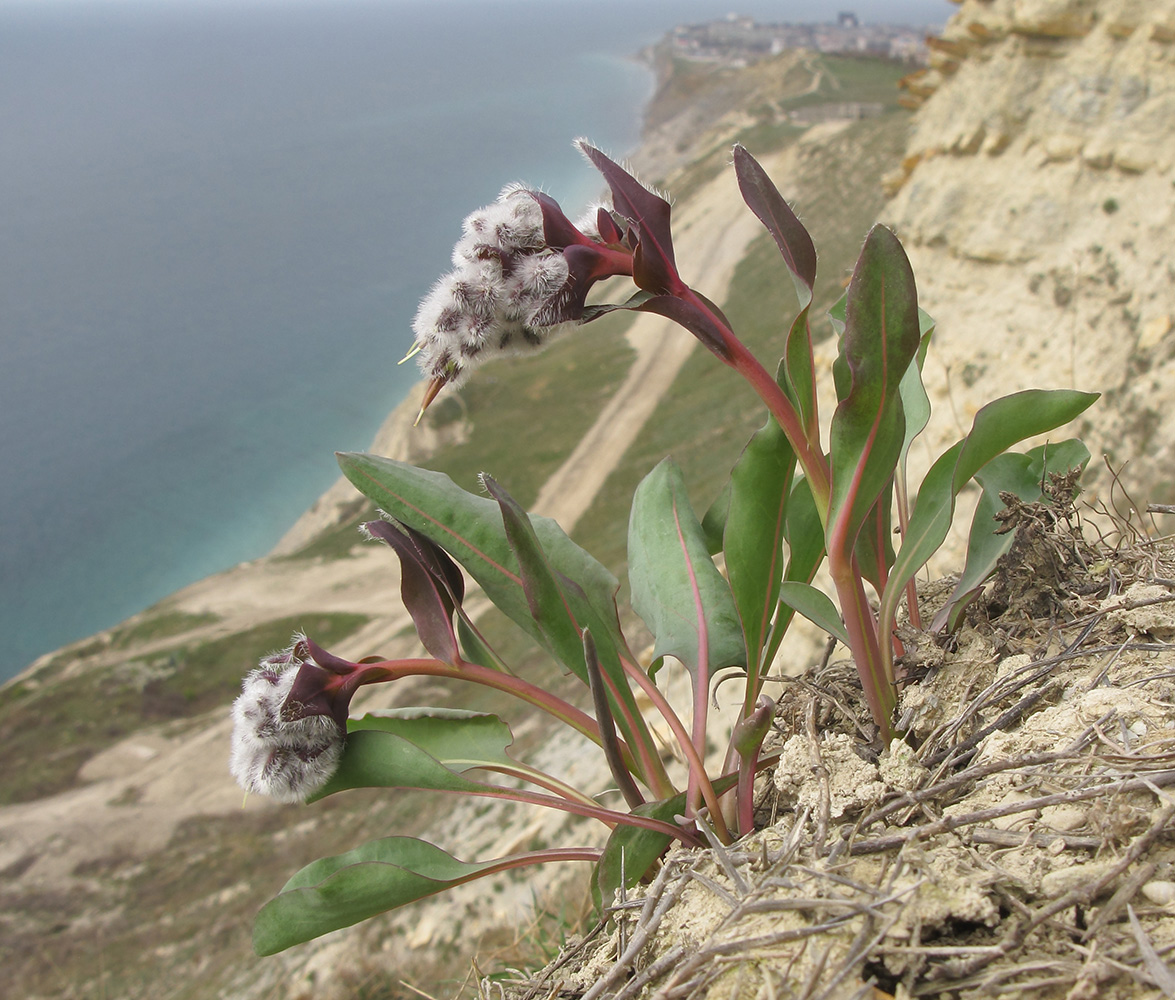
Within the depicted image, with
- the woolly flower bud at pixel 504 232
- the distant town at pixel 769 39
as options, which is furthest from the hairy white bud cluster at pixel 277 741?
the distant town at pixel 769 39

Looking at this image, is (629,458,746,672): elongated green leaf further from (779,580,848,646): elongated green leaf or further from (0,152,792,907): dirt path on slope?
(0,152,792,907): dirt path on slope

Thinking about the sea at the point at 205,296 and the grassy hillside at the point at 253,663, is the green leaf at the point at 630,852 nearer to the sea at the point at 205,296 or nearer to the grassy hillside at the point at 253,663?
the grassy hillside at the point at 253,663

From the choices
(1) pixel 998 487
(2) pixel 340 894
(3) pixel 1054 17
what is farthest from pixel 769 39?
(2) pixel 340 894

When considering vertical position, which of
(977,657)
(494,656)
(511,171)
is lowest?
(977,657)

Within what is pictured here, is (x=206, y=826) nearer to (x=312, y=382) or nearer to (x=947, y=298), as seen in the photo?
(x=947, y=298)

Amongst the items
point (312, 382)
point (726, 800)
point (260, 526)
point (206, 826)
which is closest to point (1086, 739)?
point (726, 800)

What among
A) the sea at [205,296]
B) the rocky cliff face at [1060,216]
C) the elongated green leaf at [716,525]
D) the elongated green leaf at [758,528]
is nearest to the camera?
the elongated green leaf at [758,528]

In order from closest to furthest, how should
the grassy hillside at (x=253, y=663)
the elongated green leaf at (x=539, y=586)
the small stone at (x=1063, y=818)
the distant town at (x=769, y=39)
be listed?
the small stone at (x=1063, y=818) → the elongated green leaf at (x=539, y=586) → the grassy hillside at (x=253, y=663) → the distant town at (x=769, y=39)
